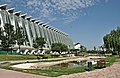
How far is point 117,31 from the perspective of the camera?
70.2 metres

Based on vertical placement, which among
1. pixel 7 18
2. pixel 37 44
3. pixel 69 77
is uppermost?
pixel 7 18

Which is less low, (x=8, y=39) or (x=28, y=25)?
(x=28, y=25)

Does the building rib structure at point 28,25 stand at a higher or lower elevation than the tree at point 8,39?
higher

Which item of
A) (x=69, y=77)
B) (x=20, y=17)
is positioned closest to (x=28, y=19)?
(x=20, y=17)

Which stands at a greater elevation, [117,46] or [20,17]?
[20,17]

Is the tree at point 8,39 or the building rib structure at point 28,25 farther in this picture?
the building rib structure at point 28,25

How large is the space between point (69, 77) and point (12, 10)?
78.9m

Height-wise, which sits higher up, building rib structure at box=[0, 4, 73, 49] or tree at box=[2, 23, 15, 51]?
building rib structure at box=[0, 4, 73, 49]

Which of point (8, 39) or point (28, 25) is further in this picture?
point (28, 25)

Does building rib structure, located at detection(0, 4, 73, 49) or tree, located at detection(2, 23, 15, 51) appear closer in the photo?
tree, located at detection(2, 23, 15, 51)

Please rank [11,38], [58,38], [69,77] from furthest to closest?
[58,38] → [11,38] → [69,77]

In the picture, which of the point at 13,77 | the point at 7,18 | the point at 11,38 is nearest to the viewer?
the point at 13,77

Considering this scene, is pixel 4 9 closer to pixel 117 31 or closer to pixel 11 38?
pixel 11 38

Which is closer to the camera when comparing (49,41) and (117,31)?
(117,31)
